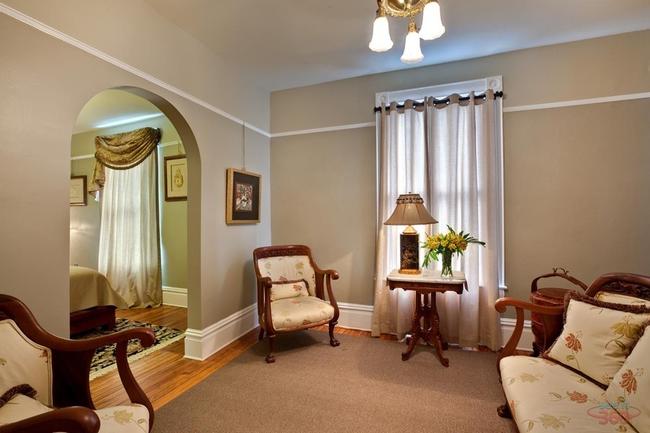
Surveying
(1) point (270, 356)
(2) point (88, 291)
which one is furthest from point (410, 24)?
(2) point (88, 291)

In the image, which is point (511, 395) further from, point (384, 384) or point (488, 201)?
point (488, 201)

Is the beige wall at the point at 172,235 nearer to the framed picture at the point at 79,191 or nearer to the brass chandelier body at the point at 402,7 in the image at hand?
the framed picture at the point at 79,191

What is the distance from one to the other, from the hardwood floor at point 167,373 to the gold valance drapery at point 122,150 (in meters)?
2.79

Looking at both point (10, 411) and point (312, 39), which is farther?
point (312, 39)

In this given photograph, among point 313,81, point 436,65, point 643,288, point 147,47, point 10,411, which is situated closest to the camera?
point 10,411

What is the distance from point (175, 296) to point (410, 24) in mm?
4320

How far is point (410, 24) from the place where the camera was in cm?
168

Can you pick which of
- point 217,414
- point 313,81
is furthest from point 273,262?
point 313,81

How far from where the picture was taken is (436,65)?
3105mm

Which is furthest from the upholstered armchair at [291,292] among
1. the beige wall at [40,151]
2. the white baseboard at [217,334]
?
the beige wall at [40,151]

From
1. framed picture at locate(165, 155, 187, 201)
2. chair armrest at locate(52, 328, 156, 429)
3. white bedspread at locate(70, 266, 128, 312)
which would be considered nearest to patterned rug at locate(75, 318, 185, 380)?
white bedspread at locate(70, 266, 128, 312)

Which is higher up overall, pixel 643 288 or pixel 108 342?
pixel 643 288

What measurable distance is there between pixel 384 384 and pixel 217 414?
1.18 m

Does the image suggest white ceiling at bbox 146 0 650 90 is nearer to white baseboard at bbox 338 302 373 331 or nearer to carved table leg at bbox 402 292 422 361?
carved table leg at bbox 402 292 422 361
